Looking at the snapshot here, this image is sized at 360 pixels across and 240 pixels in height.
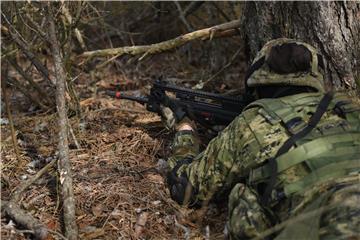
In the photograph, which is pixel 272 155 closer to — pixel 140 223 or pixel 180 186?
pixel 180 186

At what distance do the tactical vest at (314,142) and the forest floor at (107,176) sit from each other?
575 millimetres

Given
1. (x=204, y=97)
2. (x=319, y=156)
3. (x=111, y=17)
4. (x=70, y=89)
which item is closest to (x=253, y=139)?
(x=319, y=156)

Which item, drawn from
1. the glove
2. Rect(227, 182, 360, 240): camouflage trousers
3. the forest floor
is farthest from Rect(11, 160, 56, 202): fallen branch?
Rect(227, 182, 360, 240): camouflage trousers

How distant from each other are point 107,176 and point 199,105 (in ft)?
2.90

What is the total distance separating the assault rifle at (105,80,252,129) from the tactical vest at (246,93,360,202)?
81 cm

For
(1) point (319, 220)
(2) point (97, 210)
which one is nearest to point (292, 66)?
(1) point (319, 220)

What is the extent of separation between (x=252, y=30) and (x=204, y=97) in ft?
2.14

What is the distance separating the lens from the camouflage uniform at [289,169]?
2.46 meters

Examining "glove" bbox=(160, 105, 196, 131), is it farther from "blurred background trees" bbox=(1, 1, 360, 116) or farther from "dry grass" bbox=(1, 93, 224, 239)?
"blurred background trees" bbox=(1, 1, 360, 116)

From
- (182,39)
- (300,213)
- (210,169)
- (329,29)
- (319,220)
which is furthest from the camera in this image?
(182,39)

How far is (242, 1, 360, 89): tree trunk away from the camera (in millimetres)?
3652

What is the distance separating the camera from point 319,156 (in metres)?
2.72

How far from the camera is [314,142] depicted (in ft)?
9.05

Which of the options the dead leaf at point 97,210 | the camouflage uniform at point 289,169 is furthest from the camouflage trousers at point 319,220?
the dead leaf at point 97,210
